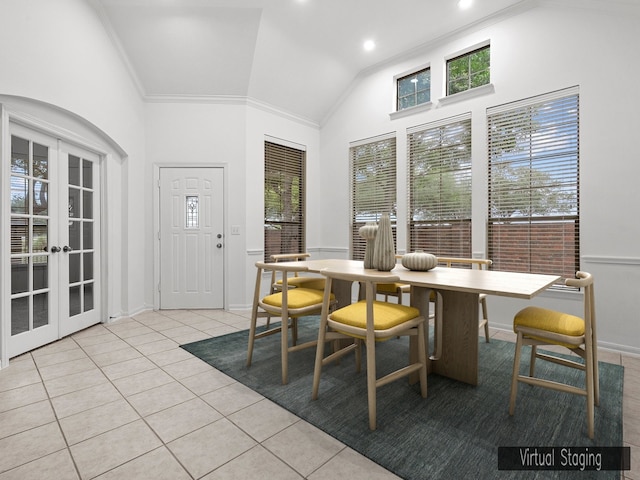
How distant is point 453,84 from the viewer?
159 inches

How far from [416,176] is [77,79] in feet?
13.0

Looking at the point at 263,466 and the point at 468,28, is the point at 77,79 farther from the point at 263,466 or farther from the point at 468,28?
the point at 468,28

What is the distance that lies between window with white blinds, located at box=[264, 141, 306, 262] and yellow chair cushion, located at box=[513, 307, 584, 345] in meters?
3.59

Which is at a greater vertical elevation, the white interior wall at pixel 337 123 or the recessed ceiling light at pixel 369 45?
the recessed ceiling light at pixel 369 45

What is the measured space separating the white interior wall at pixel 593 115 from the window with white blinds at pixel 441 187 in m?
0.15

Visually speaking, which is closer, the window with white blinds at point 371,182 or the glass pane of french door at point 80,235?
the glass pane of french door at point 80,235

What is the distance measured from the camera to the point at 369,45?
428 centimetres

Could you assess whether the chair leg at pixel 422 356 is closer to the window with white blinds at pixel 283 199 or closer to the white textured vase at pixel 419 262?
the white textured vase at pixel 419 262

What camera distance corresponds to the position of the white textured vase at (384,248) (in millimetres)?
2352

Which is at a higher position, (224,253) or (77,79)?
(77,79)

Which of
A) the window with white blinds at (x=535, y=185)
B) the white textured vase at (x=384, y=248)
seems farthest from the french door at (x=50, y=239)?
the window with white blinds at (x=535, y=185)

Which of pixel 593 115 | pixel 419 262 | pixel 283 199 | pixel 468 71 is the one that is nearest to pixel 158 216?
pixel 283 199

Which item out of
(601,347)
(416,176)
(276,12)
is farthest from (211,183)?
(601,347)

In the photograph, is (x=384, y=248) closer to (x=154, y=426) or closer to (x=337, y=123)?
(x=154, y=426)
